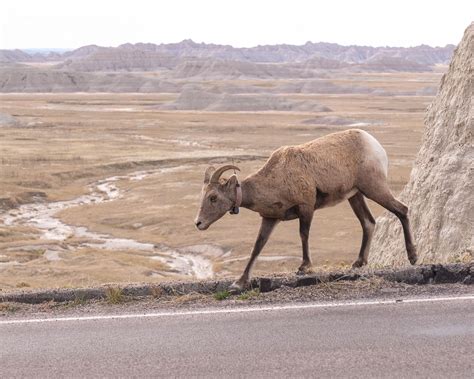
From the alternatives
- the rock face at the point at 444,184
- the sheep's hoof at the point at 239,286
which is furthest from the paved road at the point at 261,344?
the rock face at the point at 444,184

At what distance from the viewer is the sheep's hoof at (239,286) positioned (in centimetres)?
851

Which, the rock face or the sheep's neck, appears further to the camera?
the rock face

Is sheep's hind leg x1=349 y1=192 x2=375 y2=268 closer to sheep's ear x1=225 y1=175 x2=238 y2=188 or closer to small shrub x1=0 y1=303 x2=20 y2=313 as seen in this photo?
sheep's ear x1=225 y1=175 x2=238 y2=188

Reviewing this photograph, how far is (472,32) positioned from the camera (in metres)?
13.5

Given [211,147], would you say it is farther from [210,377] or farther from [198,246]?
[210,377]

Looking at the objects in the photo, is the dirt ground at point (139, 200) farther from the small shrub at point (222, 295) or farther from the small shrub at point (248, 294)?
the small shrub at point (248, 294)

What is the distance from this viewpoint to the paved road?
20.0 ft

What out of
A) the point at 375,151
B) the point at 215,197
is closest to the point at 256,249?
the point at 215,197

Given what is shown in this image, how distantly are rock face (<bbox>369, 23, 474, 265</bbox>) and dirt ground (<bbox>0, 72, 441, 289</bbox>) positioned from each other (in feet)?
27.5

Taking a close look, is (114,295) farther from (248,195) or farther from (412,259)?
(412,259)

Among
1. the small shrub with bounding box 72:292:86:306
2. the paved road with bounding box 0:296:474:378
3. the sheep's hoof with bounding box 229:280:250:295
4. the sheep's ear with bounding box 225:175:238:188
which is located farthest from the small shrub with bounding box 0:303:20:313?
the sheep's ear with bounding box 225:175:238:188

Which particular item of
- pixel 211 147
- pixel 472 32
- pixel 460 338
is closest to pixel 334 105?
pixel 211 147

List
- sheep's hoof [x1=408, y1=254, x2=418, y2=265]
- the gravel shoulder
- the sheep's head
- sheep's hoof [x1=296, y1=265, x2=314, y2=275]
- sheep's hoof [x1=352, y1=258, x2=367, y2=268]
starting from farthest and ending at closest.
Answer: sheep's hoof [x1=352, y1=258, x2=367, y2=268]
sheep's hoof [x1=408, y1=254, x2=418, y2=265]
sheep's hoof [x1=296, y1=265, x2=314, y2=275]
the sheep's head
the gravel shoulder

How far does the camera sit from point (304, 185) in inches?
355
